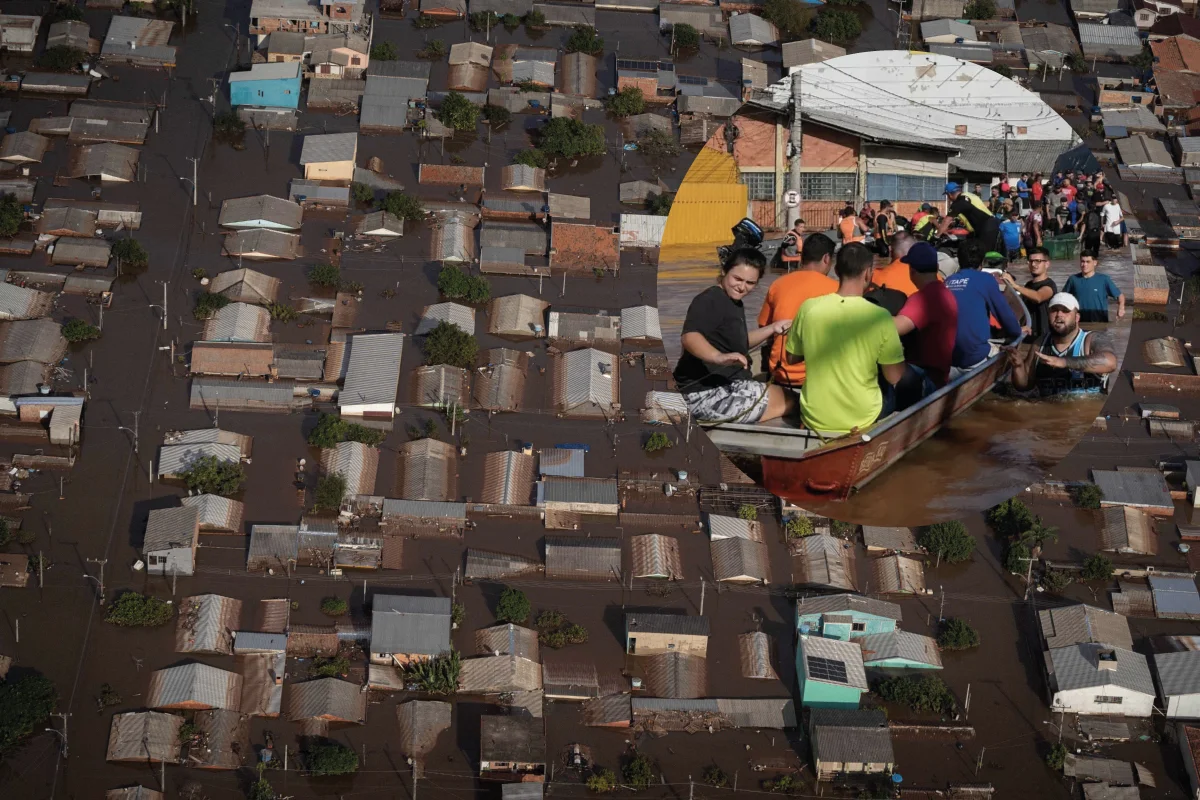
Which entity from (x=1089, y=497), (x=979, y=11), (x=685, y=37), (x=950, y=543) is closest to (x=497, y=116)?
(x=685, y=37)

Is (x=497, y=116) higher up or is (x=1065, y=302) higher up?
(x=1065, y=302)

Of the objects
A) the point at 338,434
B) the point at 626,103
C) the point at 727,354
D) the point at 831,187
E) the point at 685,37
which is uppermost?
the point at 831,187

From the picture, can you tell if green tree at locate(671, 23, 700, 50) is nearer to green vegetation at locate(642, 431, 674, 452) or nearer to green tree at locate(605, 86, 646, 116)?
green tree at locate(605, 86, 646, 116)

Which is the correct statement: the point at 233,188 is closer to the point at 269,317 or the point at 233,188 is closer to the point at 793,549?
the point at 269,317

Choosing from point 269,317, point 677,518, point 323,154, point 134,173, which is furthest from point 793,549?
point 134,173

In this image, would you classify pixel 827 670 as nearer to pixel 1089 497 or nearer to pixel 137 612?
pixel 1089 497
